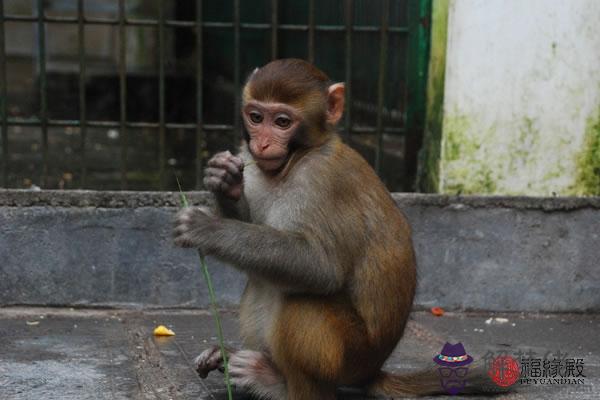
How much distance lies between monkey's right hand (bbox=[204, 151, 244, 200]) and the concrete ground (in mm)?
872

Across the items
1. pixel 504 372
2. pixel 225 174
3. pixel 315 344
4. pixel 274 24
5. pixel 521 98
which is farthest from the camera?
pixel 274 24

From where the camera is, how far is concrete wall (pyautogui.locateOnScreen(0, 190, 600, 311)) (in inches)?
219

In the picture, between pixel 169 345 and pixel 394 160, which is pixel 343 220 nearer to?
pixel 169 345

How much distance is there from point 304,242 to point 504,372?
1.14 meters

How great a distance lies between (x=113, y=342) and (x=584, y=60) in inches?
114

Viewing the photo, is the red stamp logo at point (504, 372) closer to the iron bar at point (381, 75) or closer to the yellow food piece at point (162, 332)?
the yellow food piece at point (162, 332)

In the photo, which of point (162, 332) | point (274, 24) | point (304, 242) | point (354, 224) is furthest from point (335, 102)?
point (274, 24)

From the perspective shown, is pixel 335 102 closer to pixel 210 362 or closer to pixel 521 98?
pixel 210 362

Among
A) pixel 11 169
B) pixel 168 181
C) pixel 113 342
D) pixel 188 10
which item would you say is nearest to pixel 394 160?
pixel 168 181

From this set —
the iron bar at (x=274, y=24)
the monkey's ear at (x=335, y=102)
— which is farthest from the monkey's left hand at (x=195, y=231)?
the iron bar at (x=274, y=24)

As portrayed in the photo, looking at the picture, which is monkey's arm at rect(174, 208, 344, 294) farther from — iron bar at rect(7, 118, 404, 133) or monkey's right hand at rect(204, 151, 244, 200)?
iron bar at rect(7, 118, 404, 133)

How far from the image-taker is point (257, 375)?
13.4 feet

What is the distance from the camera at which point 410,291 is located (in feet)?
13.5

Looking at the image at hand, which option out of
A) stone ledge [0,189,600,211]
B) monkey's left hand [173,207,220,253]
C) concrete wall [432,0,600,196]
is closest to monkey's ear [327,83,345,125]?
monkey's left hand [173,207,220,253]
